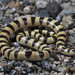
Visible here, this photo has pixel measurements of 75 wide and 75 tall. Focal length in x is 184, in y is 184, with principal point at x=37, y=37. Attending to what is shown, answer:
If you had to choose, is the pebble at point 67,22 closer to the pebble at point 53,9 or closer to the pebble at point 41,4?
the pebble at point 53,9

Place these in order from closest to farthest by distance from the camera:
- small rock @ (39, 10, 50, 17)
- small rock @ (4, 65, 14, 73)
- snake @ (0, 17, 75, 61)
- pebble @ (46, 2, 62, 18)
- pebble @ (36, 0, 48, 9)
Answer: small rock @ (4, 65, 14, 73), snake @ (0, 17, 75, 61), pebble @ (46, 2, 62, 18), small rock @ (39, 10, 50, 17), pebble @ (36, 0, 48, 9)

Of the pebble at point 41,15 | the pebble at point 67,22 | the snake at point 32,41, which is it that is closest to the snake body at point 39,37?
the snake at point 32,41

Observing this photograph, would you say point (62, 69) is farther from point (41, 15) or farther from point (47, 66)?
point (41, 15)

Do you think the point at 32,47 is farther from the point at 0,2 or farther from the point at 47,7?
the point at 0,2

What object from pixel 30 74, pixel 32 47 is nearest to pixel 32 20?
pixel 32 47

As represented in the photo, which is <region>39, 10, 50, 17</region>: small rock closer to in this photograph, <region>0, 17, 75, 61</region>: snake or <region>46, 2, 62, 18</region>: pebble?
<region>46, 2, 62, 18</region>: pebble

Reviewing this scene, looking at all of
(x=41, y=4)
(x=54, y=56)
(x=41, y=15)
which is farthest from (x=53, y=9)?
(x=54, y=56)

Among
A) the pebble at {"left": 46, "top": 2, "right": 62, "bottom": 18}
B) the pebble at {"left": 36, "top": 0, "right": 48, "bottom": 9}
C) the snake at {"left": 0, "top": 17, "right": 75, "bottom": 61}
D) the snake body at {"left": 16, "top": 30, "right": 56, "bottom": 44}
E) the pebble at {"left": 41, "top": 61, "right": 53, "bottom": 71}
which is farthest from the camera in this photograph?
the pebble at {"left": 36, "top": 0, "right": 48, "bottom": 9}

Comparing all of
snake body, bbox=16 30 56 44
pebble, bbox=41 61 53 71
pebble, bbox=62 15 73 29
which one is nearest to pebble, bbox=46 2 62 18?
pebble, bbox=62 15 73 29
